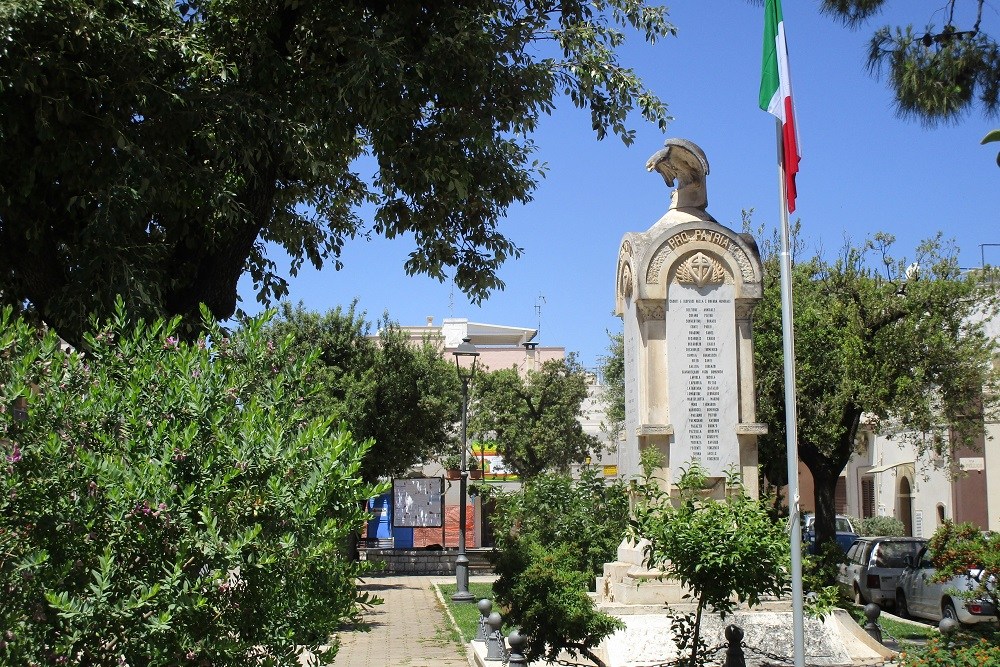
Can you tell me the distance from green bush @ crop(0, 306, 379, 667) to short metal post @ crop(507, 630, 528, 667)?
4.08 meters

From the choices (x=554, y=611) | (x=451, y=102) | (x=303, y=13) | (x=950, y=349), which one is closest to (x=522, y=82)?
(x=451, y=102)

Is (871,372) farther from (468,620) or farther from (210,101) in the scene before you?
(210,101)

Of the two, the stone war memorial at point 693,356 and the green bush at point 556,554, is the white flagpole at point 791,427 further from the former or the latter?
the stone war memorial at point 693,356

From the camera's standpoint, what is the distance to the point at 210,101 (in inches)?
381

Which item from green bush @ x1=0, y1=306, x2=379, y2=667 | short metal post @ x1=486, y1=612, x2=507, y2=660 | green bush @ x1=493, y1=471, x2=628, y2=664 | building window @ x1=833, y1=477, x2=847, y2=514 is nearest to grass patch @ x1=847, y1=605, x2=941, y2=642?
short metal post @ x1=486, y1=612, x2=507, y2=660

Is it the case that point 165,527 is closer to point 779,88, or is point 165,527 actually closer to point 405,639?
point 779,88

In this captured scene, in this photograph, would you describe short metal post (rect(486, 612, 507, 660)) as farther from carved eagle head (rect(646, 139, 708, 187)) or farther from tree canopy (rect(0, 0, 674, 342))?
carved eagle head (rect(646, 139, 708, 187))

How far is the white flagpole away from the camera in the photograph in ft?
25.9

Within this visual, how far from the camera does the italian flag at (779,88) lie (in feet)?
30.5

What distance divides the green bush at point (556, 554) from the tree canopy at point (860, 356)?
10.3 m

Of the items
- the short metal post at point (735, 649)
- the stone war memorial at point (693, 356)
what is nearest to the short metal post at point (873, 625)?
the stone war memorial at point (693, 356)

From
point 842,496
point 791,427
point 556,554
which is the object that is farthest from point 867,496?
point 791,427

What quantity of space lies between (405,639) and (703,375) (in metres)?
6.31

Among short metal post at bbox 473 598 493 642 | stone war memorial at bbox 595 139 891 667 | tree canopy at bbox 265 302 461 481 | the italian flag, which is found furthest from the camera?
tree canopy at bbox 265 302 461 481
